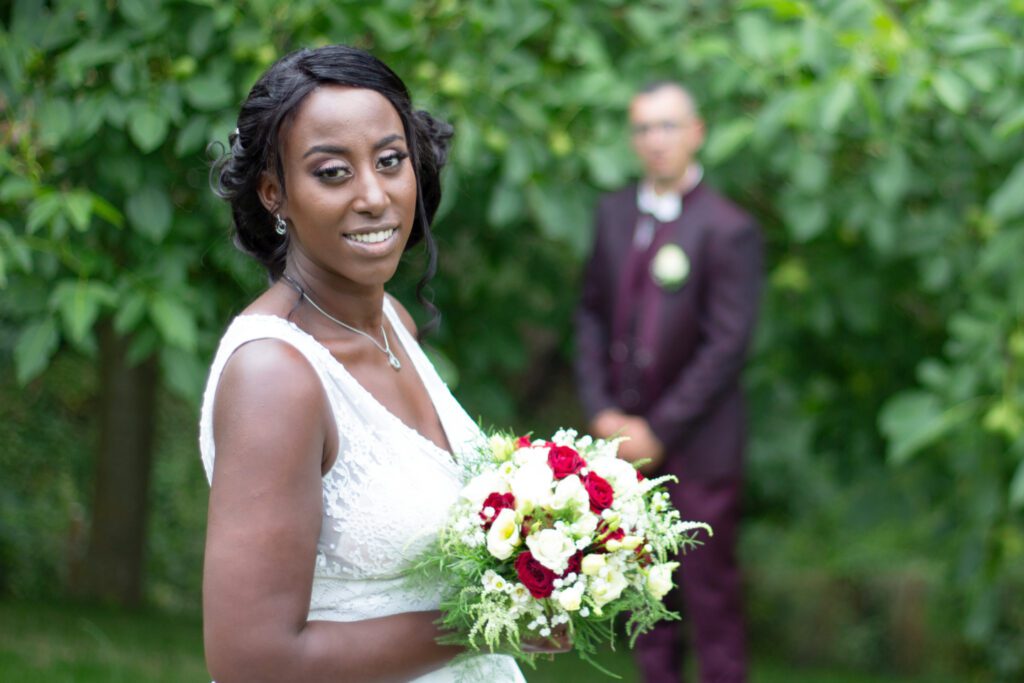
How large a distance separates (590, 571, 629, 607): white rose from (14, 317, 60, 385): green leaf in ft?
7.21

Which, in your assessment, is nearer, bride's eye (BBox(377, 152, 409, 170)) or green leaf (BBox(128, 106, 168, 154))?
bride's eye (BBox(377, 152, 409, 170))

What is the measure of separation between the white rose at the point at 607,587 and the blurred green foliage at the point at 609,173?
143cm

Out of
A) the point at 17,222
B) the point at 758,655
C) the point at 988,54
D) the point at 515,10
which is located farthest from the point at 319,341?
the point at 758,655

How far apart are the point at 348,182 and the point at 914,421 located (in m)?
2.89

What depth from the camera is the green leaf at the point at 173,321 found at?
373 cm

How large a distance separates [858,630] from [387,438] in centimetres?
655

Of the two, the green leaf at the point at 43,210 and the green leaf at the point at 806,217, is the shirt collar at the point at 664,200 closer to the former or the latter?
the green leaf at the point at 806,217

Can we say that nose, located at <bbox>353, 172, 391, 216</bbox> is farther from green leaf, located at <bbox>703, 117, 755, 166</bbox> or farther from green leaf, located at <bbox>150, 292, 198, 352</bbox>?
green leaf, located at <bbox>703, 117, 755, 166</bbox>

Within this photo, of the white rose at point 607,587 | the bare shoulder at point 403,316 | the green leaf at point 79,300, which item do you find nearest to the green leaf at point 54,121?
the green leaf at point 79,300

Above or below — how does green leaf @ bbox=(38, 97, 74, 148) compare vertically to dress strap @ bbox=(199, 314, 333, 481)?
above

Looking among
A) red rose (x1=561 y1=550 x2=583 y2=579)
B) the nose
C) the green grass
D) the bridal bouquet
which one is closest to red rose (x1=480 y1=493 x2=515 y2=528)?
the bridal bouquet

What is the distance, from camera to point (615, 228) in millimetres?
4637

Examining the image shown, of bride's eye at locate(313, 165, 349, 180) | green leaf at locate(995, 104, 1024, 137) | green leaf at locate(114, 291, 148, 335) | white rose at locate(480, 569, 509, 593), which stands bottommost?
white rose at locate(480, 569, 509, 593)

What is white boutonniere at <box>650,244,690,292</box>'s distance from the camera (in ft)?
15.0
